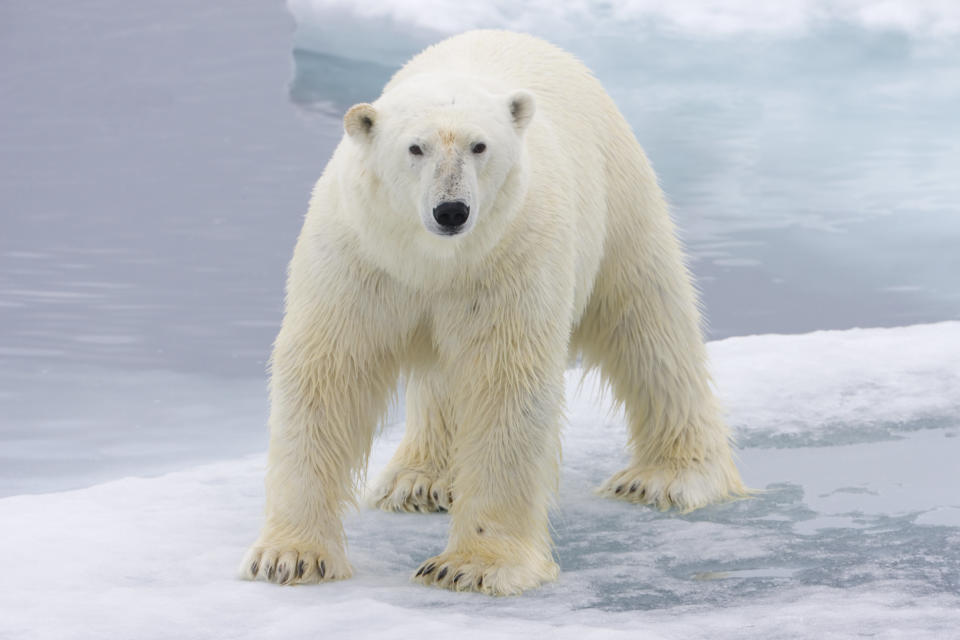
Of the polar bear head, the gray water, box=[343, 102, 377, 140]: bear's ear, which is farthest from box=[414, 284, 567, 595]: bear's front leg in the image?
the gray water

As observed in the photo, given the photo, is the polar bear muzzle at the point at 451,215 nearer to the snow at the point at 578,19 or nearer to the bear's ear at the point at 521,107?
the bear's ear at the point at 521,107

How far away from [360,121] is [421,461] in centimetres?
161

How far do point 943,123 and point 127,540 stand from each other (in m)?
13.0

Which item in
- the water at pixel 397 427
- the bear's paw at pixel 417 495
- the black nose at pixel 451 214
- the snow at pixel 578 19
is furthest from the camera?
the snow at pixel 578 19

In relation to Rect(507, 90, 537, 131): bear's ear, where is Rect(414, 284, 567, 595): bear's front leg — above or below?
below

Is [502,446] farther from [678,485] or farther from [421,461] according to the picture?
[678,485]

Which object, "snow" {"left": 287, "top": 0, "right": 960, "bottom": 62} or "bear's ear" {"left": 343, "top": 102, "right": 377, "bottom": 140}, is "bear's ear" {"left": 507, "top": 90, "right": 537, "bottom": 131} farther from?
"snow" {"left": 287, "top": 0, "right": 960, "bottom": 62}

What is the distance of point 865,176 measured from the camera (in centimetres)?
1322

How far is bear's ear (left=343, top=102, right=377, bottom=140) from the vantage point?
10.6ft

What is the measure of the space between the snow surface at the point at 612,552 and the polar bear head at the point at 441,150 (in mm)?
999

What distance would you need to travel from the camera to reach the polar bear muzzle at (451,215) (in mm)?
3062

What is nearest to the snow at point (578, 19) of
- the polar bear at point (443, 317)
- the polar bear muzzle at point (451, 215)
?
the polar bear at point (443, 317)

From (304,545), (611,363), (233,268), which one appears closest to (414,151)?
(304,545)

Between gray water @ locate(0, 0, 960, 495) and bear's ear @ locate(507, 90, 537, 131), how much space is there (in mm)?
2534
